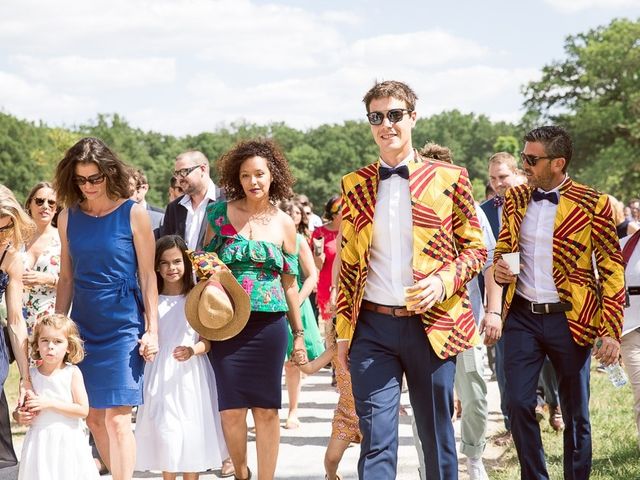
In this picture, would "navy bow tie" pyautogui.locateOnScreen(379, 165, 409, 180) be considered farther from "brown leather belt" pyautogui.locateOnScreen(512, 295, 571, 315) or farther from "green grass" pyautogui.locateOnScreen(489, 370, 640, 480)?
"green grass" pyautogui.locateOnScreen(489, 370, 640, 480)

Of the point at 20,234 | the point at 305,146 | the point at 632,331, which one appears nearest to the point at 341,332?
the point at 20,234

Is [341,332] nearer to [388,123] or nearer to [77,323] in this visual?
[388,123]

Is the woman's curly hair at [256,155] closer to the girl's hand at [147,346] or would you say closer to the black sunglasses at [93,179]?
the black sunglasses at [93,179]

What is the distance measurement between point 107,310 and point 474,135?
388ft

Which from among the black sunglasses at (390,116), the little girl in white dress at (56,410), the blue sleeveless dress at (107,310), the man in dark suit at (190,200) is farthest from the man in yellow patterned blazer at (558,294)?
the man in dark suit at (190,200)

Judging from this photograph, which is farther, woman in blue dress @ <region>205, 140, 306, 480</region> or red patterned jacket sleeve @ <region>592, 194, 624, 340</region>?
woman in blue dress @ <region>205, 140, 306, 480</region>

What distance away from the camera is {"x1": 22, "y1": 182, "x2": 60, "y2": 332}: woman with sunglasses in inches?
315

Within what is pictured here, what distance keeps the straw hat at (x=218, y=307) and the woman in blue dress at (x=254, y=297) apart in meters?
0.15

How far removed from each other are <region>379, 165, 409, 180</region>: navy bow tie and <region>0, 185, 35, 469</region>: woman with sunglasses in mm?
2002

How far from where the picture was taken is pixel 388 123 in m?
4.72

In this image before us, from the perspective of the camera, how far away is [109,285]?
5617 millimetres

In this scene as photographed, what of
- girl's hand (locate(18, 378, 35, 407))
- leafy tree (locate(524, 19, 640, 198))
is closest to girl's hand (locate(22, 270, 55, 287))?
girl's hand (locate(18, 378, 35, 407))

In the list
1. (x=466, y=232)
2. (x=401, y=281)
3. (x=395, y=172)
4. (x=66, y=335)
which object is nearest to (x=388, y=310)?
(x=401, y=281)

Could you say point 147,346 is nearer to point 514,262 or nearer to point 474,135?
point 514,262
